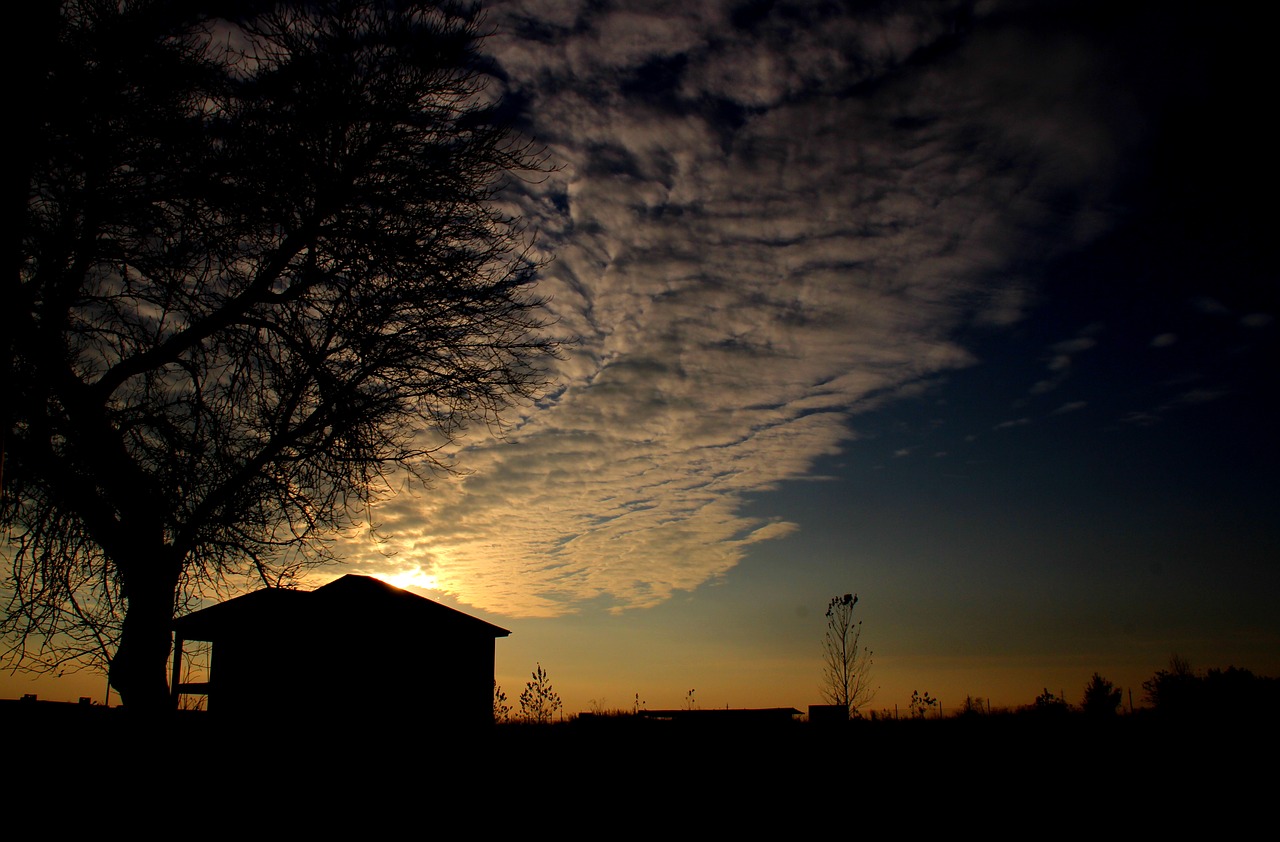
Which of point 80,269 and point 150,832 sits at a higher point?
point 80,269

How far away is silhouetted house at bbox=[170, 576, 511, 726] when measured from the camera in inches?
562

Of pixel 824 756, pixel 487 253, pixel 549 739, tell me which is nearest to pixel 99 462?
pixel 487 253

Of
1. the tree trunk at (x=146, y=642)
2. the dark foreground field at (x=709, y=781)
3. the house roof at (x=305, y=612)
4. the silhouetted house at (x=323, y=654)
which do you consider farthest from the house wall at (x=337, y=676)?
the tree trunk at (x=146, y=642)

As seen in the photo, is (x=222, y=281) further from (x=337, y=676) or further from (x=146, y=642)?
(x=337, y=676)

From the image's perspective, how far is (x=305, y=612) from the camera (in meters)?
14.5

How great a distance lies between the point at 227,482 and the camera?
8.06 metres

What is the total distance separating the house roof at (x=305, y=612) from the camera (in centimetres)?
1452

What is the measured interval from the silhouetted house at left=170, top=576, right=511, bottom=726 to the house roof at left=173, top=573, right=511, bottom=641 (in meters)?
0.02

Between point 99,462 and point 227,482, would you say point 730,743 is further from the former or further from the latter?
point 99,462

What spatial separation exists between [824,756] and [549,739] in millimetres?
4543

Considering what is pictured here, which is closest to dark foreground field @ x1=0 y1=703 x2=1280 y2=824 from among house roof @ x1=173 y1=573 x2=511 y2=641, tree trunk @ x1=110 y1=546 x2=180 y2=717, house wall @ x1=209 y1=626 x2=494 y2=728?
tree trunk @ x1=110 y1=546 x2=180 y2=717

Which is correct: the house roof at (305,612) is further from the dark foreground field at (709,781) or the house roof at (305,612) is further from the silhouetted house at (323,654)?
the dark foreground field at (709,781)

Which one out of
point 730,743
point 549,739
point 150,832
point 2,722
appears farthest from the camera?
point 549,739

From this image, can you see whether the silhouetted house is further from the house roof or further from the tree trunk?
the tree trunk
